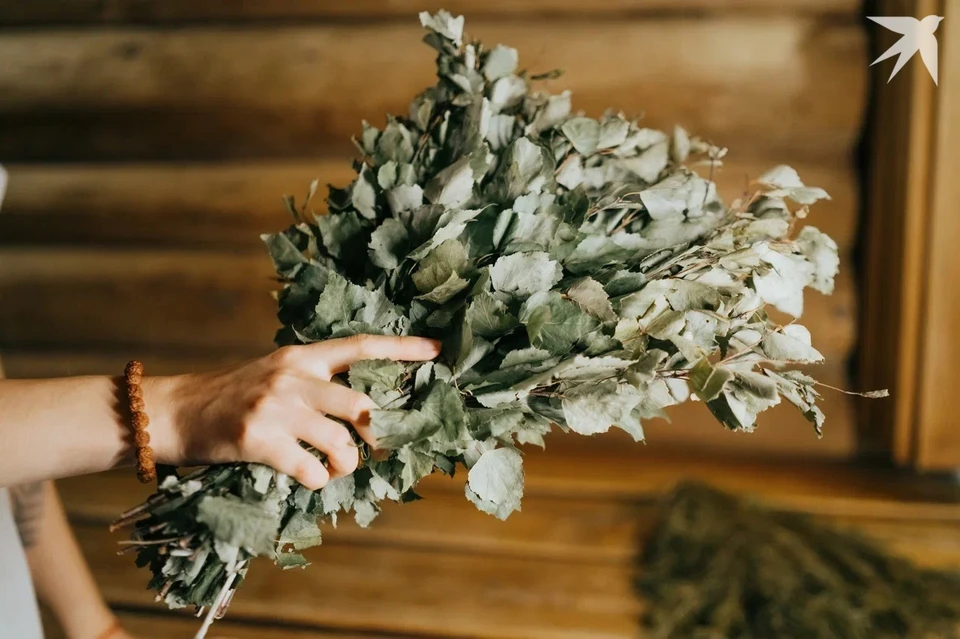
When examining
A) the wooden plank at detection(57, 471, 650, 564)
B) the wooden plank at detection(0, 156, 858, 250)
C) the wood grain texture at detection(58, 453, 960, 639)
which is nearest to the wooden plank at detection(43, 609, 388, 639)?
the wood grain texture at detection(58, 453, 960, 639)

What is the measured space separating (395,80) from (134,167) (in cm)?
64

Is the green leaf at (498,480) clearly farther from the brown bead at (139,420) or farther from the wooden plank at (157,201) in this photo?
the wooden plank at (157,201)

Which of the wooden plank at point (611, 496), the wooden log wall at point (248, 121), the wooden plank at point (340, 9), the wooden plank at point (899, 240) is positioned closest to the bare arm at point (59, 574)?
the wooden plank at point (611, 496)

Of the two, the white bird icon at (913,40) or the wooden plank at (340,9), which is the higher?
the wooden plank at (340,9)

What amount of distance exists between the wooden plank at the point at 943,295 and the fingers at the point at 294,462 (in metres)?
1.23

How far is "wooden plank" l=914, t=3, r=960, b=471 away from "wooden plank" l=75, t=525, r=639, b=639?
0.65 m

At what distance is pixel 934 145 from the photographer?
122cm

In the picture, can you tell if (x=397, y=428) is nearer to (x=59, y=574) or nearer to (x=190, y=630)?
(x=59, y=574)

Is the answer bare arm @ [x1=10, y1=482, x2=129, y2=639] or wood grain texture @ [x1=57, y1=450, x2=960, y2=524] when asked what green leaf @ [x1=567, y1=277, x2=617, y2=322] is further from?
wood grain texture @ [x1=57, y1=450, x2=960, y2=524]

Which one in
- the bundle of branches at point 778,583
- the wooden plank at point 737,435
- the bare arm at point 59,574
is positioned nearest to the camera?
the bare arm at point 59,574

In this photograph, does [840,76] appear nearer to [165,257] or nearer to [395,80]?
[395,80]

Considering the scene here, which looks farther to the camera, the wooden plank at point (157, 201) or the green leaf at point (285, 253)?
the wooden plank at point (157, 201)

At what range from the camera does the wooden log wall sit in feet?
4.46

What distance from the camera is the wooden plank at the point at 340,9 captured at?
4.34 feet
